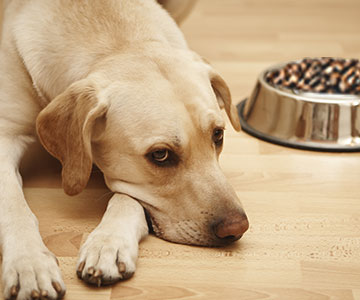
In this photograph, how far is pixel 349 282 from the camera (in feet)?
5.84

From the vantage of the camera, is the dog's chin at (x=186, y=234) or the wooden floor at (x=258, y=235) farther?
the dog's chin at (x=186, y=234)

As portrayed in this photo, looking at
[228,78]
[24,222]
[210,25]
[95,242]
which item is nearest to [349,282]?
[95,242]

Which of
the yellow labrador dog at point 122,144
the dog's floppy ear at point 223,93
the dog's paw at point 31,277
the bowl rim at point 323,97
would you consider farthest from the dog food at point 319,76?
the dog's paw at point 31,277

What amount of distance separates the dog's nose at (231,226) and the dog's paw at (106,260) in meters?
0.27

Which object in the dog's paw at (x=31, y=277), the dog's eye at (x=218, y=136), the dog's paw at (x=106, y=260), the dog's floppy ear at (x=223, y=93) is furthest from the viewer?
the dog's floppy ear at (x=223, y=93)

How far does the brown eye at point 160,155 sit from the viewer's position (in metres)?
1.84

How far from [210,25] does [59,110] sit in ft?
9.19

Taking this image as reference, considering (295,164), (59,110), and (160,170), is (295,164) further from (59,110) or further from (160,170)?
(59,110)

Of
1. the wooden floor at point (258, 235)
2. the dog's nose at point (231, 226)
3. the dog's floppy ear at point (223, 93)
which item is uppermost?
the dog's floppy ear at point (223, 93)

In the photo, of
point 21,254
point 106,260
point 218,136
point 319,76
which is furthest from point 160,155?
point 319,76

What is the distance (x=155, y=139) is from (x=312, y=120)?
43.0 inches

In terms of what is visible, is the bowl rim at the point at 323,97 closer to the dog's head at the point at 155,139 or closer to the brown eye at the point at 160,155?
the dog's head at the point at 155,139

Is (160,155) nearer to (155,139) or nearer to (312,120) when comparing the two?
(155,139)

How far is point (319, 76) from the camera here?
2.93 metres
